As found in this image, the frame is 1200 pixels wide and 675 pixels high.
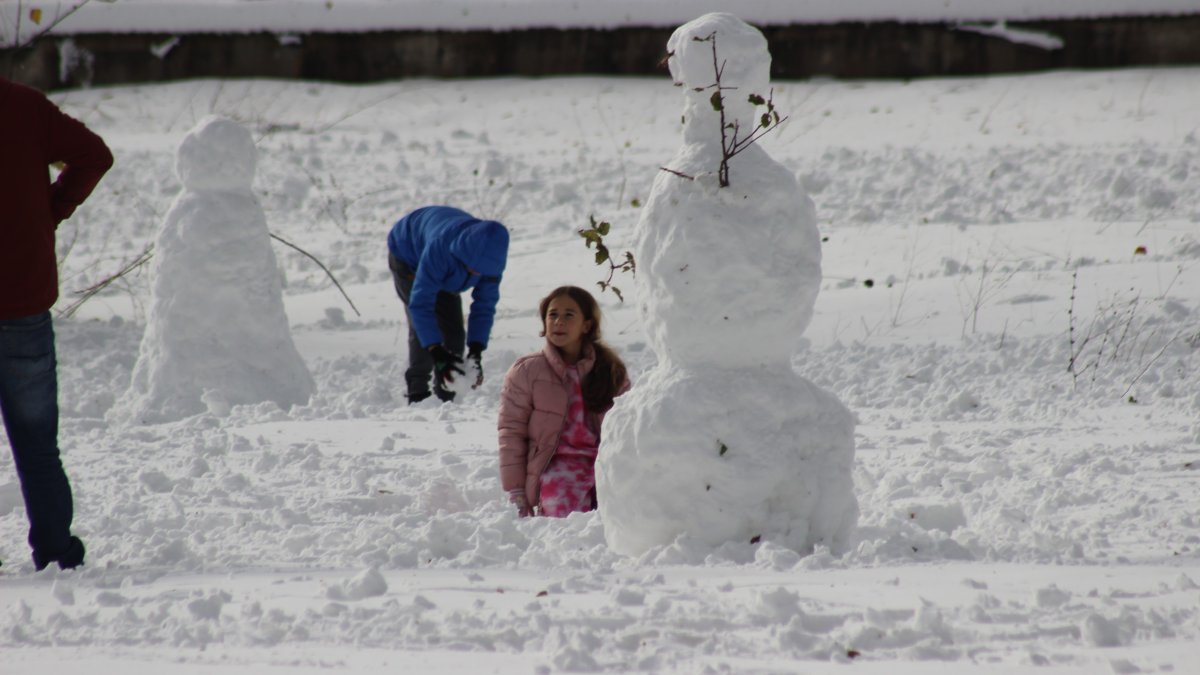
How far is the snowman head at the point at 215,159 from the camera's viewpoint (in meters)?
7.22

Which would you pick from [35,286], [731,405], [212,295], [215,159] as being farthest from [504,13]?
[731,405]

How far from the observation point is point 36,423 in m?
4.06

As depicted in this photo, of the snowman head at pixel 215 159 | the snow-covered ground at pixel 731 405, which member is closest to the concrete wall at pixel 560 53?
the snow-covered ground at pixel 731 405

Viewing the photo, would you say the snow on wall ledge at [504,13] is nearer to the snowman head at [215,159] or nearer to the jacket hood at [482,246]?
the snowman head at [215,159]

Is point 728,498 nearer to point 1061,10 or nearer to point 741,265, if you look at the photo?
point 741,265

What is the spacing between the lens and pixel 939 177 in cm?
1220

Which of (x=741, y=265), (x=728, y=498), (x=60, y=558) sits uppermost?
(x=741, y=265)

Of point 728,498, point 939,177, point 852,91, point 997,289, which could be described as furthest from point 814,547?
point 852,91

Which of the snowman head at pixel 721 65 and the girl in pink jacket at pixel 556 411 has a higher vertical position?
the snowman head at pixel 721 65

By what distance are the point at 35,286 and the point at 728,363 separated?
7.09 ft

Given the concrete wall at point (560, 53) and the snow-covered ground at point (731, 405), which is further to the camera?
the concrete wall at point (560, 53)

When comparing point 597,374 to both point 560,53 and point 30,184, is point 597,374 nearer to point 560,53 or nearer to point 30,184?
point 30,184

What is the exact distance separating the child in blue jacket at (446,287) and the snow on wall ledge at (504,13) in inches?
443

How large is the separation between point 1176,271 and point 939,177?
3991mm
